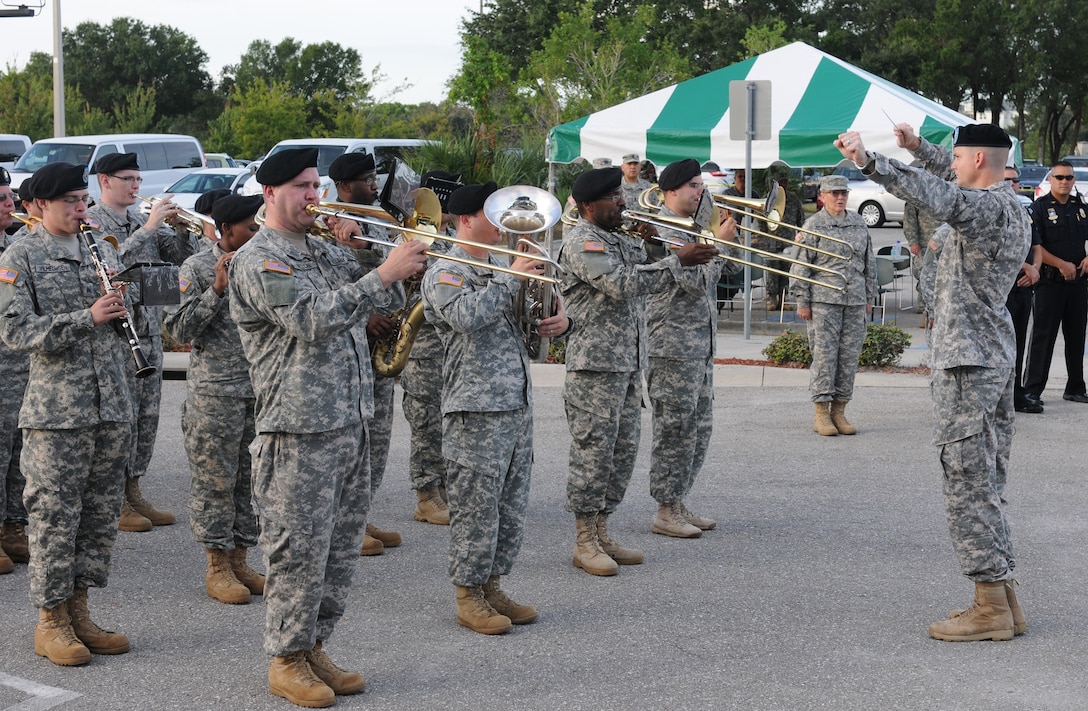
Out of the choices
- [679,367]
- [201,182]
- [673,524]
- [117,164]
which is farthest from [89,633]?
[201,182]

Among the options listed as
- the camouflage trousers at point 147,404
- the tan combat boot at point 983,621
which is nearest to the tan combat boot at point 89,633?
the camouflage trousers at point 147,404

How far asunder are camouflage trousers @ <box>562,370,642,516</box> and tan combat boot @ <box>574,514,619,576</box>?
0.06 meters

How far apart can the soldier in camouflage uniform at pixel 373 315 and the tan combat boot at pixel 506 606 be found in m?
0.74

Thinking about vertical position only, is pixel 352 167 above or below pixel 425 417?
above

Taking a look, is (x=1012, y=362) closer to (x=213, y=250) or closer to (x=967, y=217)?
(x=967, y=217)

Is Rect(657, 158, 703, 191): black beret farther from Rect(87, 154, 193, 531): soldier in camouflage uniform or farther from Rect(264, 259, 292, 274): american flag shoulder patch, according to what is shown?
Rect(264, 259, 292, 274): american flag shoulder patch

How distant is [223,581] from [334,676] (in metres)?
1.41

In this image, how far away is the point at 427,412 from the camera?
741 centimetres

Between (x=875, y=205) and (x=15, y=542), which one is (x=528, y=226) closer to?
(x=15, y=542)

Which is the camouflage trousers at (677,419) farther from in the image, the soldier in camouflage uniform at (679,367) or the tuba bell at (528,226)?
the tuba bell at (528,226)

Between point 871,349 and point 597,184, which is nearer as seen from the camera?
point 597,184

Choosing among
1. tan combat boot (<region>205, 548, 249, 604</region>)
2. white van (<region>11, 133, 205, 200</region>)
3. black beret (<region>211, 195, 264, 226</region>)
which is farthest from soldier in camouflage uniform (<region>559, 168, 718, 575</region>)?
white van (<region>11, 133, 205, 200</region>)

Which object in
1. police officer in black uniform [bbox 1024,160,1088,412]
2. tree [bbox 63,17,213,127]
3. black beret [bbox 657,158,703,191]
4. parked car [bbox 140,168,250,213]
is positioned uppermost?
tree [bbox 63,17,213,127]

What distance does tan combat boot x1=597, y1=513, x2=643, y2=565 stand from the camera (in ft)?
21.7
